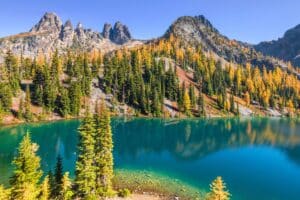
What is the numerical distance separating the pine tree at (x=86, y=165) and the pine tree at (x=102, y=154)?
1550 millimetres

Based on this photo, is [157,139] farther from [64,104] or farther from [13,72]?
[13,72]

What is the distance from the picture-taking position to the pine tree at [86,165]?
37031 millimetres

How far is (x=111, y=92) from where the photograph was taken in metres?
167

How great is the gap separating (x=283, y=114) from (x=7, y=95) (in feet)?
534

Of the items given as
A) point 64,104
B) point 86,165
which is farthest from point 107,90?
point 86,165

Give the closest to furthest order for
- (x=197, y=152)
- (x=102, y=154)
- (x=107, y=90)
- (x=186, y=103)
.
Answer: (x=102, y=154) < (x=197, y=152) < (x=186, y=103) < (x=107, y=90)

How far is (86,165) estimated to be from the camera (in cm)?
3731

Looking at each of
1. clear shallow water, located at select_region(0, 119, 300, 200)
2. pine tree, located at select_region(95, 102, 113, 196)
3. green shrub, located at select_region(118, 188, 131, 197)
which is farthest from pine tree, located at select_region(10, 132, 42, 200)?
clear shallow water, located at select_region(0, 119, 300, 200)

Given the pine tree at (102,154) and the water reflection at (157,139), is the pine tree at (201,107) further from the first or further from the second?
the pine tree at (102,154)

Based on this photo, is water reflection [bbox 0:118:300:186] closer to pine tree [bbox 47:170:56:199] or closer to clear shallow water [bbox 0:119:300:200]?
clear shallow water [bbox 0:119:300:200]

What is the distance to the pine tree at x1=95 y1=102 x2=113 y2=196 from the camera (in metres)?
40.2

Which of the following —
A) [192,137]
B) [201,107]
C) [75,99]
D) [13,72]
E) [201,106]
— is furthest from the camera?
[201,107]

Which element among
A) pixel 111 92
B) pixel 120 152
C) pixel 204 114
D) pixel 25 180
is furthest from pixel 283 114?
pixel 25 180

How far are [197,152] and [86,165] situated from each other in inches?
2030
